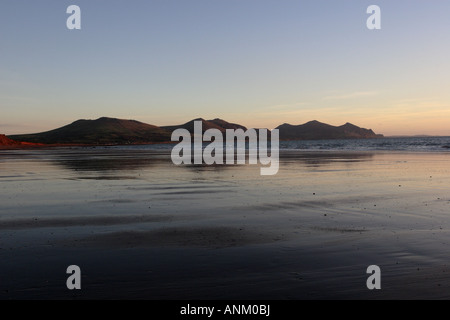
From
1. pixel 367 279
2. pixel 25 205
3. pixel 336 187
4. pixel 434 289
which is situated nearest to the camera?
pixel 434 289

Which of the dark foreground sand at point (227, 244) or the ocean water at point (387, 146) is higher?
the ocean water at point (387, 146)

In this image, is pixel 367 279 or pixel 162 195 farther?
pixel 162 195

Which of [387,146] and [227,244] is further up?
[387,146]

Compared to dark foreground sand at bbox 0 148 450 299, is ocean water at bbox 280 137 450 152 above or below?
above

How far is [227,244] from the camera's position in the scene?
8.73m

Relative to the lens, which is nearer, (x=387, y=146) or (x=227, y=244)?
(x=227, y=244)

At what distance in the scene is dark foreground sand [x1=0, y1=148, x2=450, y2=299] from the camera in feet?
20.5

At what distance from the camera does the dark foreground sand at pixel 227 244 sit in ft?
20.5

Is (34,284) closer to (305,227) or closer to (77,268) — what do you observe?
(77,268)

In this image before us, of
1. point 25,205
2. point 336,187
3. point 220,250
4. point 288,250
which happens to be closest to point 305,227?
point 288,250

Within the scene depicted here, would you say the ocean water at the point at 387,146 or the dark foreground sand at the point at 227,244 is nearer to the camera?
the dark foreground sand at the point at 227,244

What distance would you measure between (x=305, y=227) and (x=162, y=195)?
7537 millimetres

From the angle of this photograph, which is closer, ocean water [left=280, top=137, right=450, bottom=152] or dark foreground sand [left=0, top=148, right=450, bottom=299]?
dark foreground sand [left=0, top=148, right=450, bottom=299]
